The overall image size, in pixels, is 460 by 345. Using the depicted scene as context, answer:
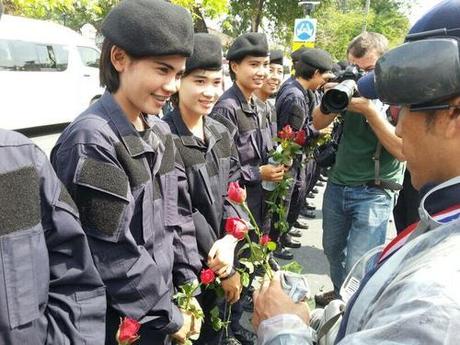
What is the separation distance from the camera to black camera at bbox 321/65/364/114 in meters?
2.43

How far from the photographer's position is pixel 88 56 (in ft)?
35.8

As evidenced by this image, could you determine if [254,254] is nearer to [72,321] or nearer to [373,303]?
[72,321]

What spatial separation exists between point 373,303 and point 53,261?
868 mm

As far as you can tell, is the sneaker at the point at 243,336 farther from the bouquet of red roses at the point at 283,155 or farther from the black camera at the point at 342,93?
the black camera at the point at 342,93

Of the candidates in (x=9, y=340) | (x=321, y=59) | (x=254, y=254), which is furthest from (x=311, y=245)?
(x=9, y=340)

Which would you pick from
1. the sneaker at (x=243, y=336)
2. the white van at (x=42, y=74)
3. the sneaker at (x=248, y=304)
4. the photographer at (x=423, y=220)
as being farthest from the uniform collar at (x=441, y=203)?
the white van at (x=42, y=74)

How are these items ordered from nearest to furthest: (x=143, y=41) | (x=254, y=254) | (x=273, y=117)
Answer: (x=143, y=41), (x=254, y=254), (x=273, y=117)

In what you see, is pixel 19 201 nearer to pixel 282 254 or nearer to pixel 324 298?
pixel 324 298

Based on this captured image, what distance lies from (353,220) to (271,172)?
63 cm

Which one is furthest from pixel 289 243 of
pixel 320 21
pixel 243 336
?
pixel 320 21

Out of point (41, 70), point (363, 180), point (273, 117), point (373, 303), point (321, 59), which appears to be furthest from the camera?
point (41, 70)

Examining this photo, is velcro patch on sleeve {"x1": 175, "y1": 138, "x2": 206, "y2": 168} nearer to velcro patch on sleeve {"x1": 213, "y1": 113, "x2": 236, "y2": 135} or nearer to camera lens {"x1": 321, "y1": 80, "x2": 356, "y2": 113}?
velcro patch on sleeve {"x1": 213, "y1": 113, "x2": 236, "y2": 135}

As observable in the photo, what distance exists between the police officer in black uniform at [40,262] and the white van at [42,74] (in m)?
7.43

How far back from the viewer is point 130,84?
1.63 m
